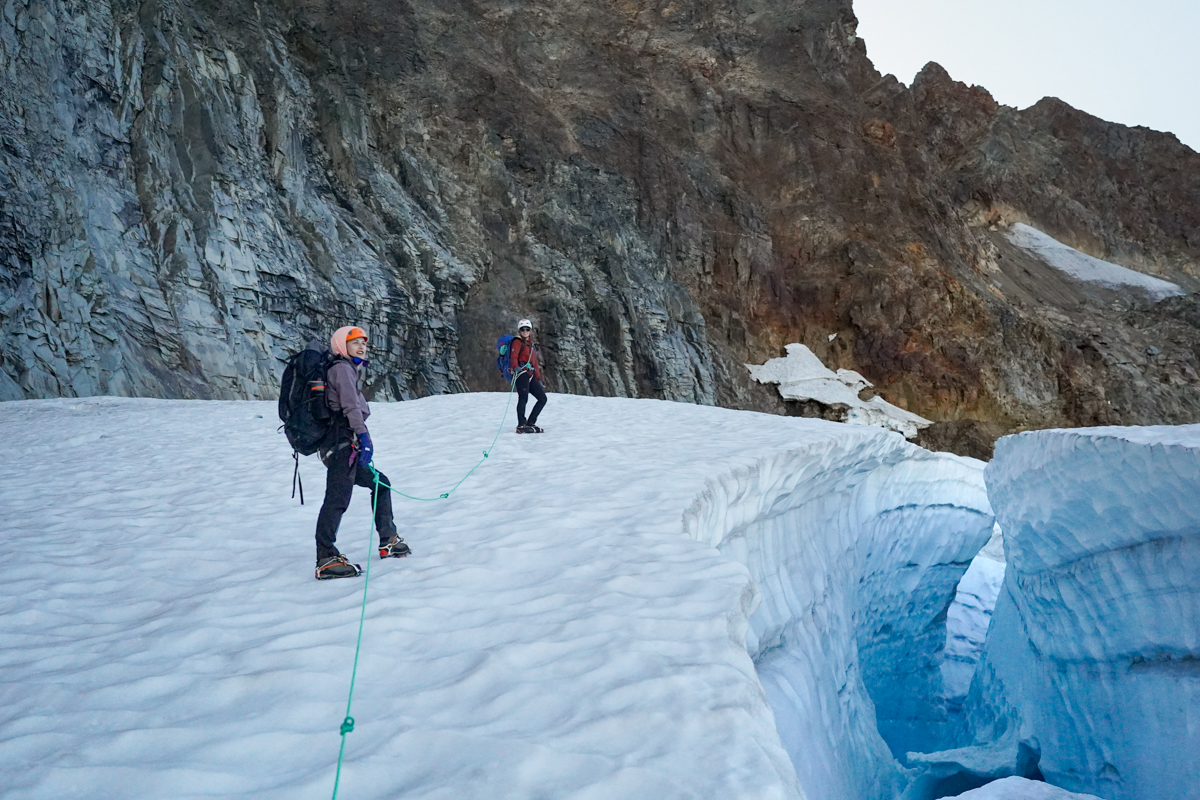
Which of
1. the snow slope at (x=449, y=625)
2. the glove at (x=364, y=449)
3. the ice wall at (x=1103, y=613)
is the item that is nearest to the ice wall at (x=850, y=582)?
the snow slope at (x=449, y=625)

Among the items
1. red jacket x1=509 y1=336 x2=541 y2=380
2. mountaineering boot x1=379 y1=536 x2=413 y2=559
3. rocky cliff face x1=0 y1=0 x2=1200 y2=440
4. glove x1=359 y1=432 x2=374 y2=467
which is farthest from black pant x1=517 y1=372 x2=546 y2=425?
rocky cliff face x1=0 y1=0 x2=1200 y2=440

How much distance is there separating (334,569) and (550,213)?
2421 cm

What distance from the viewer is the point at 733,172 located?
34.5 m

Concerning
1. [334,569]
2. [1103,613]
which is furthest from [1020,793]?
[334,569]

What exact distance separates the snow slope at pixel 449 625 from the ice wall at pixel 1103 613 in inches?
82.1

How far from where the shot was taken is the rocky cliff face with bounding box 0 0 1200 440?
1517cm

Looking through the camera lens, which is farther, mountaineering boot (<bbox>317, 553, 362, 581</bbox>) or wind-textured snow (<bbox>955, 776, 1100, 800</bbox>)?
wind-textured snow (<bbox>955, 776, 1100, 800</bbox>)

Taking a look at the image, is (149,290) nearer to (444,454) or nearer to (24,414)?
(24,414)

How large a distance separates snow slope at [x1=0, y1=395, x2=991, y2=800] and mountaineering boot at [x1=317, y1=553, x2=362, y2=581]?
0.10m

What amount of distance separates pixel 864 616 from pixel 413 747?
888cm

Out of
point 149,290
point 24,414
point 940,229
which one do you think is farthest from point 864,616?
point 940,229

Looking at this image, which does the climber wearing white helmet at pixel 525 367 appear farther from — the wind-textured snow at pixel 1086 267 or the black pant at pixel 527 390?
the wind-textured snow at pixel 1086 267

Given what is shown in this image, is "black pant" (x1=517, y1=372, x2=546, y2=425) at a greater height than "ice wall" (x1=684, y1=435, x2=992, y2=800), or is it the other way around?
"black pant" (x1=517, y1=372, x2=546, y2=425)

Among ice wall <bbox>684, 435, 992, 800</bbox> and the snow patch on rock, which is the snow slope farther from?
the snow patch on rock
